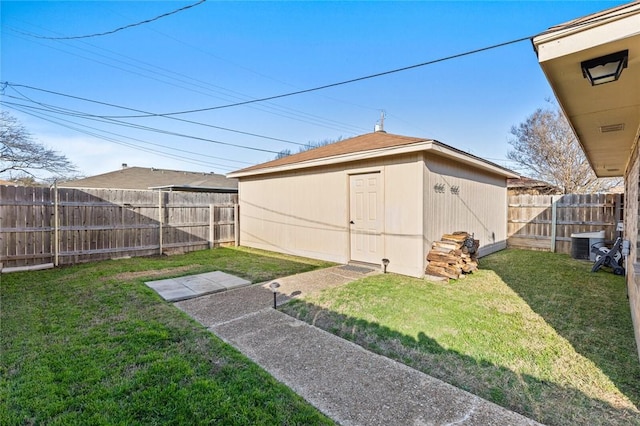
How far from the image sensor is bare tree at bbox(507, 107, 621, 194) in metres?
15.7

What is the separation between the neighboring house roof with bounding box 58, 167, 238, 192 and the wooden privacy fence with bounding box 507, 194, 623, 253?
42.1 feet

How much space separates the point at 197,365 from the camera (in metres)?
2.52

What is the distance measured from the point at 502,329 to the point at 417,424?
213cm

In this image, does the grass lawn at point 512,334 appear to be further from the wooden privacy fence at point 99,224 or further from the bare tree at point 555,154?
the bare tree at point 555,154

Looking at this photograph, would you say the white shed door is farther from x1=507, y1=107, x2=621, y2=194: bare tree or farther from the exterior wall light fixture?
x1=507, y1=107, x2=621, y2=194: bare tree

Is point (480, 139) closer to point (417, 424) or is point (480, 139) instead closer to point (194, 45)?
point (194, 45)

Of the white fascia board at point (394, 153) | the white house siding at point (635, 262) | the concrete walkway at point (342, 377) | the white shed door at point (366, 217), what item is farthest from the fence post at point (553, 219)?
the concrete walkway at point (342, 377)

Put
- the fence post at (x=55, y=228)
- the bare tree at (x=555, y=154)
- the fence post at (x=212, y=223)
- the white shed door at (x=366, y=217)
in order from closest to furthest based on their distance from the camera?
1. the white shed door at (x=366, y=217)
2. the fence post at (x=55, y=228)
3. the fence post at (x=212, y=223)
4. the bare tree at (x=555, y=154)

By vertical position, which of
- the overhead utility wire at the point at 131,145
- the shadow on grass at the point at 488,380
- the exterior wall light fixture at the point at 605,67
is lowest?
the shadow on grass at the point at 488,380

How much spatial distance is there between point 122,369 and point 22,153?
19.9m

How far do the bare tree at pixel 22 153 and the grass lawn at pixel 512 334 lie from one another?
1890 centimetres

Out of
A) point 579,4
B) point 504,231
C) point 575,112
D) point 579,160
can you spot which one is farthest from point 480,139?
point 575,112

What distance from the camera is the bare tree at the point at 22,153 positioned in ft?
48.1

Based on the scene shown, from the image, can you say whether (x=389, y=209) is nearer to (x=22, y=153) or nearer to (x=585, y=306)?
(x=585, y=306)
